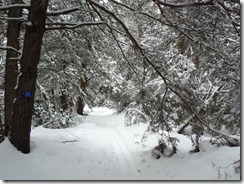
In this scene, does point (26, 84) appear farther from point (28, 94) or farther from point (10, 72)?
point (10, 72)

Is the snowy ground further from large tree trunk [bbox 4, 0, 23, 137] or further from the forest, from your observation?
large tree trunk [bbox 4, 0, 23, 137]

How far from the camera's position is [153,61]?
6156 millimetres

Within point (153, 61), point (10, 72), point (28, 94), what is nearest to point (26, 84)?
point (28, 94)

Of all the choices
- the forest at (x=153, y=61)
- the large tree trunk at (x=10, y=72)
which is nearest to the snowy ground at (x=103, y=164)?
the forest at (x=153, y=61)

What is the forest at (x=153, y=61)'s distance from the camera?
4.76 meters

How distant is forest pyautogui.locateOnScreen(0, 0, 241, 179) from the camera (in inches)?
187

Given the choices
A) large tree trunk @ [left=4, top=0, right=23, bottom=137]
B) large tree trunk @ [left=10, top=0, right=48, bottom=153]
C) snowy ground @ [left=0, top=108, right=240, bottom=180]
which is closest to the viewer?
snowy ground @ [left=0, top=108, right=240, bottom=180]

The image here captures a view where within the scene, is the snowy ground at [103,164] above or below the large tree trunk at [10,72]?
below

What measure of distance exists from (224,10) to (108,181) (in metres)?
3.96

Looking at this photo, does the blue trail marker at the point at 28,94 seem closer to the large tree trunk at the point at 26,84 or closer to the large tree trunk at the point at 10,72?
the large tree trunk at the point at 26,84

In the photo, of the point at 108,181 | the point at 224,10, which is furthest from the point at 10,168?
the point at 224,10

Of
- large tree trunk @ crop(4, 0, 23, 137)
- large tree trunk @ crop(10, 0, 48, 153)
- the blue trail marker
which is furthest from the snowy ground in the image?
the blue trail marker

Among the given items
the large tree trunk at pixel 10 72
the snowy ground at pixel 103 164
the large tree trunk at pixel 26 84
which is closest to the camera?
the snowy ground at pixel 103 164

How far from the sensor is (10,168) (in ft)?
16.5
